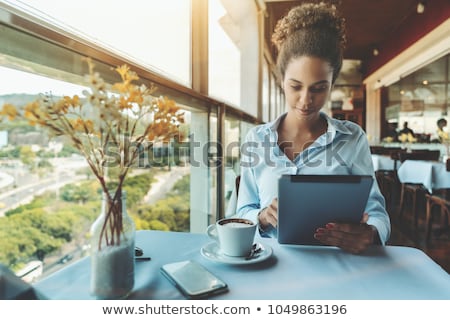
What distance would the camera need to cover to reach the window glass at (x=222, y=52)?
191cm

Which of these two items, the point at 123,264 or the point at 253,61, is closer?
the point at 123,264

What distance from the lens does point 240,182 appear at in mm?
1097

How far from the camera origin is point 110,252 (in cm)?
45

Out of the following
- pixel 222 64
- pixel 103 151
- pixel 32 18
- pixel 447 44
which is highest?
pixel 447 44

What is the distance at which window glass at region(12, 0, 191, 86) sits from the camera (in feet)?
2.30

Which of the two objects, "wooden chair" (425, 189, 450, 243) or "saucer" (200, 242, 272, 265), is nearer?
"saucer" (200, 242, 272, 265)

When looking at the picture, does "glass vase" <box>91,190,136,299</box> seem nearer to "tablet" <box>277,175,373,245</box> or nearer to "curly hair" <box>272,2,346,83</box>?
"tablet" <box>277,175,373,245</box>

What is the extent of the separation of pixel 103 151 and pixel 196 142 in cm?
108

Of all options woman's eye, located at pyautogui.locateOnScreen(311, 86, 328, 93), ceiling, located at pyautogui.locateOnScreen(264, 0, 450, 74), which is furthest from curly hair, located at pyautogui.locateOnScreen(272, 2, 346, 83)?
ceiling, located at pyautogui.locateOnScreen(264, 0, 450, 74)

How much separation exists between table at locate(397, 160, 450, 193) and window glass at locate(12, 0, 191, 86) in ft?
8.62

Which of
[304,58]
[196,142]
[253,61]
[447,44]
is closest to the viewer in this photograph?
[304,58]

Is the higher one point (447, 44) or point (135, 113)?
point (447, 44)

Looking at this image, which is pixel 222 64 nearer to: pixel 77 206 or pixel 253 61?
pixel 253 61
